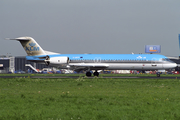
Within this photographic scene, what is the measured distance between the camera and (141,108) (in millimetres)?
11641

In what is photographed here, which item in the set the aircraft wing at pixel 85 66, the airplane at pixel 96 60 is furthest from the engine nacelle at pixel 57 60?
the aircraft wing at pixel 85 66

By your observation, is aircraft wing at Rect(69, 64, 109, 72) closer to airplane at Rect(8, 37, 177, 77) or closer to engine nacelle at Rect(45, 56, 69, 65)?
airplane at Rect(8, 37, 177, 77)

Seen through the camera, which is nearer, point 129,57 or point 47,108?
point 47,108

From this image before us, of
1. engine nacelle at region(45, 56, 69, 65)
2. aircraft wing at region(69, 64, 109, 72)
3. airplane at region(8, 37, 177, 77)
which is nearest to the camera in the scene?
airplane at region(8, 37, 177, 77)

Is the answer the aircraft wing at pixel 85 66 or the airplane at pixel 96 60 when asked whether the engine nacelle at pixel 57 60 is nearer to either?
the airplane at pixel 96 60

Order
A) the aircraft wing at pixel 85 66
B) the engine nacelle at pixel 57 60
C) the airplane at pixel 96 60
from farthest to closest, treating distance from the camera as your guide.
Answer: the engine nacelle at pixel 57 60 < the aircraft wing at pixel 85 66 < the airplane at pixel 96 60

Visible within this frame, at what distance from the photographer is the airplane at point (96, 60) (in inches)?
1748

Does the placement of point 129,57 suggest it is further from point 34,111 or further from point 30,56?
point 34,111

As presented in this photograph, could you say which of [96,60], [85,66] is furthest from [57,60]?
[96,60]

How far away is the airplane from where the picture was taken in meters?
44.4

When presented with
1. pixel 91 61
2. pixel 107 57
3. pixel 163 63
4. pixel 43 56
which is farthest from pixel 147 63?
pixel 43 56

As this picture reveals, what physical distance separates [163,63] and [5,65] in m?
100

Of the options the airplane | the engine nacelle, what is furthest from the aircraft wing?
the engine nacelle

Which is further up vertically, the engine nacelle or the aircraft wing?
the engine nacelle
